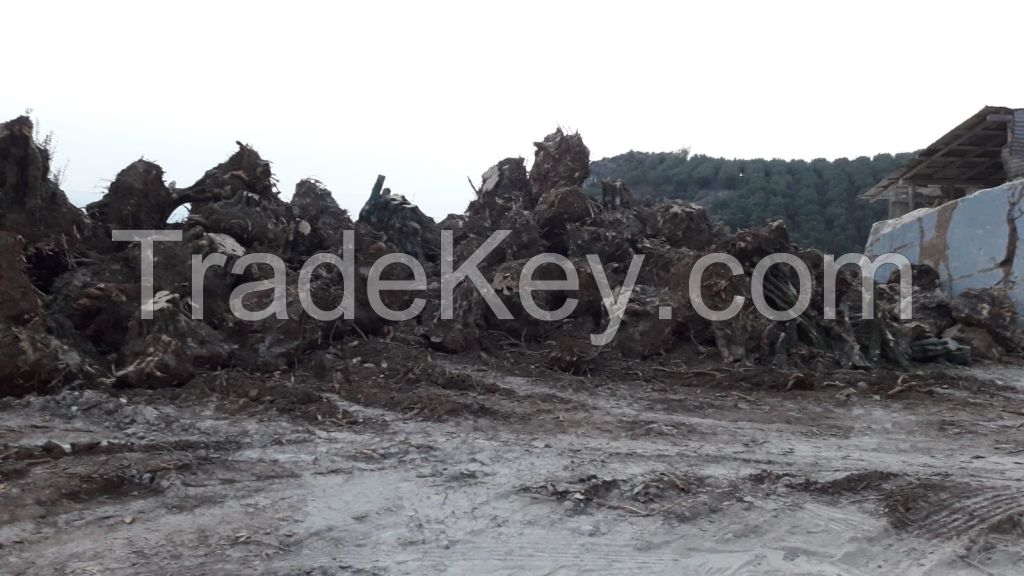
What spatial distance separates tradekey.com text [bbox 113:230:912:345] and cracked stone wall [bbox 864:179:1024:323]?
2755 mm

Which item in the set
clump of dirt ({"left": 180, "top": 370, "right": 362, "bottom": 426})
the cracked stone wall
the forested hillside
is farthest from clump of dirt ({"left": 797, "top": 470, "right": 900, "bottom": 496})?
the forested hillside

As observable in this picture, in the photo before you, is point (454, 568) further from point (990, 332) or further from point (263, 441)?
point (990, 332)

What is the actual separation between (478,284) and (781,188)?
17594 millimetres

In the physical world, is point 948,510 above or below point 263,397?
below

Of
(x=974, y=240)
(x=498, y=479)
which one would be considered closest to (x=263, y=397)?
(x=498, y=479)

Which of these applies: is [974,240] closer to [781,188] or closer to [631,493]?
[631,493]

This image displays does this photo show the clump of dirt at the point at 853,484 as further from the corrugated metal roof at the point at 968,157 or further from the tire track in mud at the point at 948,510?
the corrugated metal roof at the point at 968,157

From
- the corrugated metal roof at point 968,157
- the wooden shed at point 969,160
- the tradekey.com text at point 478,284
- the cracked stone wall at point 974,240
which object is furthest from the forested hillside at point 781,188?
the tradekey.com text at point 478,284

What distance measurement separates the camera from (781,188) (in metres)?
22.5

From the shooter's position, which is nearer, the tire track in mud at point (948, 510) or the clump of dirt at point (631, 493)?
the tire track in mud at point (948, 510)

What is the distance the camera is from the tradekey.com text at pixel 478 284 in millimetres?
6363

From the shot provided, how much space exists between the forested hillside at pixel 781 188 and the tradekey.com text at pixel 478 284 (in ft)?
41.7

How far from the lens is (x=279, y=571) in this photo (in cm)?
300

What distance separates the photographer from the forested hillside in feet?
69.6
